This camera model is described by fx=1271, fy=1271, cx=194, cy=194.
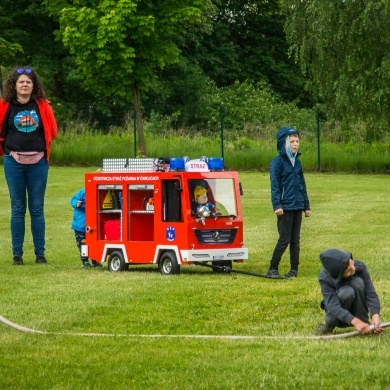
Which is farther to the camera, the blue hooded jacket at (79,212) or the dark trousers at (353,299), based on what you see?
the blue hooded jacket at (79,212)

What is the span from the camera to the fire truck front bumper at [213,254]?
47.2ft

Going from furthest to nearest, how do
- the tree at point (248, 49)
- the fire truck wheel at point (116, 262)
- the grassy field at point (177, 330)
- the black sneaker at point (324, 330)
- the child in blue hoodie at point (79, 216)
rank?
the tree at point (248, 49) → the child in blue hoodie at point (79, 216) → the fire truck wheel at point (116, 262) → the black sneaker at point (324, 330) → the grassy field at point (177, 330)

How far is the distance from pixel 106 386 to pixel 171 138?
120 ft

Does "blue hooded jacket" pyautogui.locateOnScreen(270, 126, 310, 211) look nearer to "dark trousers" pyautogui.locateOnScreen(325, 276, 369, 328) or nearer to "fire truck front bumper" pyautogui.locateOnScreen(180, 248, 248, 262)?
"fire truck front bumper" pyautogui.locateOnScreen(180, 248, 248, 262)

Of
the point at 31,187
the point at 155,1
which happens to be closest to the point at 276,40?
the point at 155,1

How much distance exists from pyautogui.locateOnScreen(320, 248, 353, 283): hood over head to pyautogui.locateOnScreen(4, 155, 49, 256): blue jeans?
6.35 meters

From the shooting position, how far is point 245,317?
10.6 meters

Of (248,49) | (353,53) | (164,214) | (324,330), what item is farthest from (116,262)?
(248,49)

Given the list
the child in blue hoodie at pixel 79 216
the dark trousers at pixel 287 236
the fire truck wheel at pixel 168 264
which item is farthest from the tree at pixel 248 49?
the dark trousers at pixel 287 236

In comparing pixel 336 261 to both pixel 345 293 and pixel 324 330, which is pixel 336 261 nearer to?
pixel 345 293

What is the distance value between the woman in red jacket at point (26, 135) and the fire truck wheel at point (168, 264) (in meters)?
1.72

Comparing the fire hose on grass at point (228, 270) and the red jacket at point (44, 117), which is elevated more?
the red jacket at point (44, 117)

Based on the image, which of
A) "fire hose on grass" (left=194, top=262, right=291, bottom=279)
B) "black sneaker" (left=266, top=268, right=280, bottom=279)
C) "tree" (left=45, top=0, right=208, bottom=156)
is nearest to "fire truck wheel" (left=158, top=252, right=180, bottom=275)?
"fire hose on grass" (left=194, top=262, right=291, bottom=279)

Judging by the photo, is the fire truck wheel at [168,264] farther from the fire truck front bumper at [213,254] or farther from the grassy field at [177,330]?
the grassy field at [177,330]
